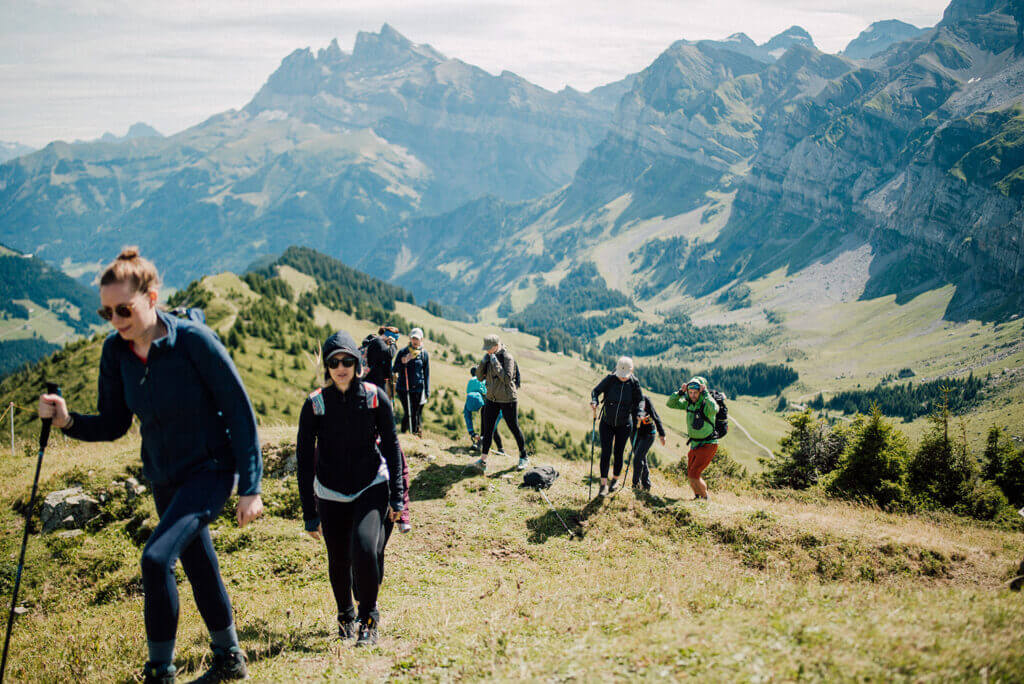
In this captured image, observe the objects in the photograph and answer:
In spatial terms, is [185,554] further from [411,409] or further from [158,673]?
[411,409]

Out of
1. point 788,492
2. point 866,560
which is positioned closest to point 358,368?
point 866,560

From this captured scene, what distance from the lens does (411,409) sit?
779 inches

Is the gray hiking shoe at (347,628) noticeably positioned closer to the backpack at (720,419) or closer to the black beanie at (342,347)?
the black beanie at (342,347)

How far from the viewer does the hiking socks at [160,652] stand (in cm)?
588

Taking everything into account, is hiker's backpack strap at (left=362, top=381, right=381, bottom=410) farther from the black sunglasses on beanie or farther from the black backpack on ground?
the black backpack on ground

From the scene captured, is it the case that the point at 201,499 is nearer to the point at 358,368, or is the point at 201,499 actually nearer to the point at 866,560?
the point at 358,368

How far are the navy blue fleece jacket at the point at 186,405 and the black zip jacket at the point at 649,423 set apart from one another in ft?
38.7

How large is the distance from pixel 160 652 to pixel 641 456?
13000 mm

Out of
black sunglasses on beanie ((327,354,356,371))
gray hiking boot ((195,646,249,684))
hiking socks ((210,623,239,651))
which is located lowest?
gray hiking boot ((195,646,249,684))

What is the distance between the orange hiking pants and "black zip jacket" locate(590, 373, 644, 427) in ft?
6.91

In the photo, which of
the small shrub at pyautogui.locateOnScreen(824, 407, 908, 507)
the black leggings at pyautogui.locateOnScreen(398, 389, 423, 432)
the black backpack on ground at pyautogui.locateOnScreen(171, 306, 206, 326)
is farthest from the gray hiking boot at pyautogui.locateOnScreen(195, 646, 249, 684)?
the small shrub at pyautogui.locateOnScreen(824, 407, 908, 507)

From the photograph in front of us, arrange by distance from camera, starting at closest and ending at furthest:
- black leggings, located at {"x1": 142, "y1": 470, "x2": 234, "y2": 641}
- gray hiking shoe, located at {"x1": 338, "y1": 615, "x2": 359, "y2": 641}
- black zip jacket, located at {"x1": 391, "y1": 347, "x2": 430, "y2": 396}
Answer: black leggings, located at {"x1": 142, "y1": 470, "x2": 234, "y2": 641}
gray hiking shoe, located at {"x1": 338, "y1": 615, "x2": 359, "y2": 641}
black zip jacket, located at {"x1": 391, "y1": 347, "x2": 430, "y2": 396}

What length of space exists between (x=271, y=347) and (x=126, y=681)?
6985cm

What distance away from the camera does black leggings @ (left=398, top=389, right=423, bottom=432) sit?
63.4 feet
